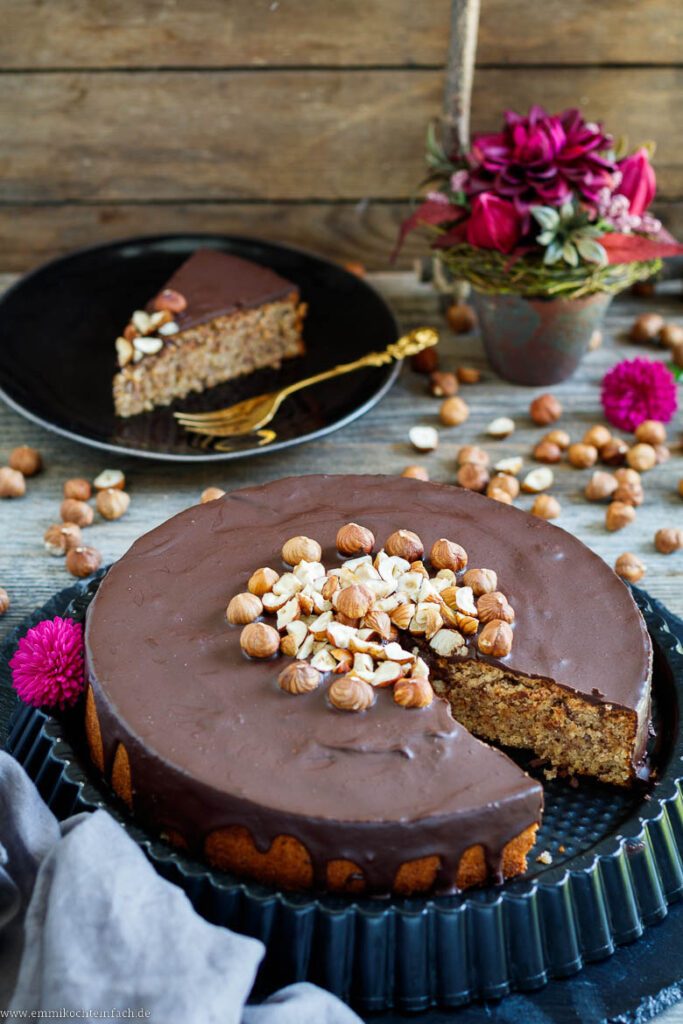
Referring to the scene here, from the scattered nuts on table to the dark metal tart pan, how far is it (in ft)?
3.48

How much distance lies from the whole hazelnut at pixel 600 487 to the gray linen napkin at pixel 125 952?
1310 mm

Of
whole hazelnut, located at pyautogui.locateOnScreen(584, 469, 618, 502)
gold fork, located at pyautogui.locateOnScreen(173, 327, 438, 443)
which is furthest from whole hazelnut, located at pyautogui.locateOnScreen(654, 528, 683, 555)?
gold fork, located at pyautogui.locateOnScreen(173, 327, 438, 443)

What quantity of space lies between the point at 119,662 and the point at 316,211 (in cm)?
184

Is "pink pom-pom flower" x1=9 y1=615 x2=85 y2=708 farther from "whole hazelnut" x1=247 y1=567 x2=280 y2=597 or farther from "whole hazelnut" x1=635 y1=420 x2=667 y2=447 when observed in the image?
"whole hazelnut" x1=635 y1=420 x2=667 y2=447

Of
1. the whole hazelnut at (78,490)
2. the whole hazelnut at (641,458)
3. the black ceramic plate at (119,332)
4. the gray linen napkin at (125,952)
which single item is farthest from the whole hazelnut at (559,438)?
the gray linen napkin at (125,952)

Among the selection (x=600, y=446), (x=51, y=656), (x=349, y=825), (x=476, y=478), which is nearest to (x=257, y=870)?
(x=349, y=825)

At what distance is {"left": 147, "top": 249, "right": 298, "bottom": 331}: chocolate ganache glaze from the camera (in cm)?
268

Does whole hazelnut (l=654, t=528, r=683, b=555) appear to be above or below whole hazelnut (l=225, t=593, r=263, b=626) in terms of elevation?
below

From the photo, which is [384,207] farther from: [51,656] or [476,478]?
[51,656]

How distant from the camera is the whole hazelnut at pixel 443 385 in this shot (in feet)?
8.77

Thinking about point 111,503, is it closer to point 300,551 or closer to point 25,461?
point 25,461

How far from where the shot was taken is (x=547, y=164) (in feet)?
7.85

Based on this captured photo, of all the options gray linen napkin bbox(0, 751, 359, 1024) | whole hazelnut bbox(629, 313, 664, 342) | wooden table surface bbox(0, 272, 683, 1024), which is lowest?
wooden table surface bbox(0, 272, 683, 1024)

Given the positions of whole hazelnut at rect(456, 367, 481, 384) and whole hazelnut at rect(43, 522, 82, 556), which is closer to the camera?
whole hazelnut at rect(43, 522, 82, 556)
